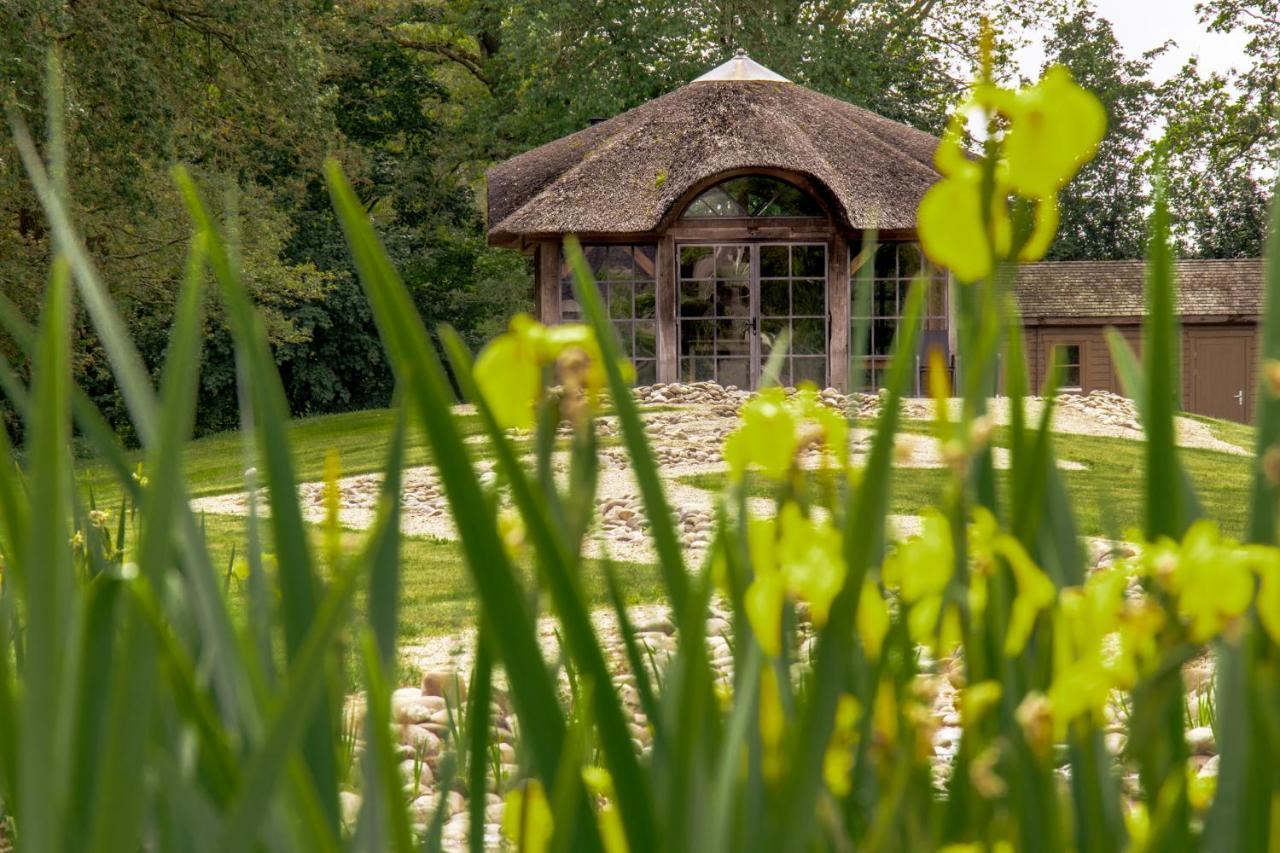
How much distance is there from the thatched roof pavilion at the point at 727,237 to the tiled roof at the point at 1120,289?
703cm

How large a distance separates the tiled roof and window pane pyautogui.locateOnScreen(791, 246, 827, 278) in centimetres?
747

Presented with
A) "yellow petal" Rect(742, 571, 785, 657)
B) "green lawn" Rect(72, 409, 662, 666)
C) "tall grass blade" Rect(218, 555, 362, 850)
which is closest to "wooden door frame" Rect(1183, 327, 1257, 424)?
"green lawn" Rect(72, 409, 662, 666)

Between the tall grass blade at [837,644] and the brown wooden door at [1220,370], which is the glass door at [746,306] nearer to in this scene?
the brown wooden door at [1220,370]

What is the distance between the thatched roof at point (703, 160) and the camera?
44.9 feet

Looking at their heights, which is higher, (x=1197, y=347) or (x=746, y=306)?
(x=746, y=306)

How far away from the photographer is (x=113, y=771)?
44 centimetres

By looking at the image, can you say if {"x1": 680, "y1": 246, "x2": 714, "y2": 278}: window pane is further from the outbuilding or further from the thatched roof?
the outbuilding

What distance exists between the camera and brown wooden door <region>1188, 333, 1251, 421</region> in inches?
831

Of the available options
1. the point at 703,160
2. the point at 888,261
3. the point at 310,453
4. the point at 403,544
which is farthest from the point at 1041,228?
the point at 888,261

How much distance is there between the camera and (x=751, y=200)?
14.3 meters

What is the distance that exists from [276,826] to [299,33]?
14.0 metres

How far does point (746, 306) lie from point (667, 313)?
0.84 m

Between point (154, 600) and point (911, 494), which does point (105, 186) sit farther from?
point (154, 600)

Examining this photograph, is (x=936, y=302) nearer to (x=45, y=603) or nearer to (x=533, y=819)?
(x=533, y=819)
